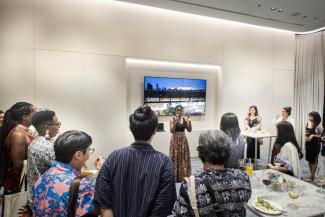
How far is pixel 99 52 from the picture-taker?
4445 millimetres

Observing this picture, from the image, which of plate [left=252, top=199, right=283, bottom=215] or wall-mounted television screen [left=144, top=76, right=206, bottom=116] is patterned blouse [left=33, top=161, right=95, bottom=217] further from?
wall-mounted television screen [left=144, top=76, right=206, bottom=116]

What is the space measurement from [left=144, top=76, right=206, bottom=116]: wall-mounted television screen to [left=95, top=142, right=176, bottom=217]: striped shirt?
3786 millimetres

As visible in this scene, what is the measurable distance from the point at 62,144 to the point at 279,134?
7.70 feet

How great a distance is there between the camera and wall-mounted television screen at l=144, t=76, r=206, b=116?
16.6 ft

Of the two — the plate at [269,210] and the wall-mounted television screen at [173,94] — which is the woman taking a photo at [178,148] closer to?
the wall-mounted television screen at [173,94]

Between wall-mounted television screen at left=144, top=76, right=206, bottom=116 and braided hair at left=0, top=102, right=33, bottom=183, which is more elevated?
wall-mounted television screen at left=144, top=76, right=206, bottom=116

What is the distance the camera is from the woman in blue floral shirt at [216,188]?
1090 mm

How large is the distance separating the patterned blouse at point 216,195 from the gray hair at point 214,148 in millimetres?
62

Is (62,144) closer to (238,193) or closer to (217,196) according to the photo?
(217,196)

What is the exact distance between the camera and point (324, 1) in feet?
13.9

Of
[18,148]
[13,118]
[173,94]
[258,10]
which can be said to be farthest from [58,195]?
[258,10]

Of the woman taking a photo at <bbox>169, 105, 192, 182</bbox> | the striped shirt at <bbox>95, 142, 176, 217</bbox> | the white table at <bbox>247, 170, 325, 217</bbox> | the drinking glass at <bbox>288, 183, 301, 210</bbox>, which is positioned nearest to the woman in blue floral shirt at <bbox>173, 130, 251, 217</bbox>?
the striped shirt at <bbox>95, 142, 176, 217</bbox>

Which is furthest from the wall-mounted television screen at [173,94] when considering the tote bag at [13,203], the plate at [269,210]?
the plate at [269,210]

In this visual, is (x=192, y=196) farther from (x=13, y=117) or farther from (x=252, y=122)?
(x=252, y=122)
